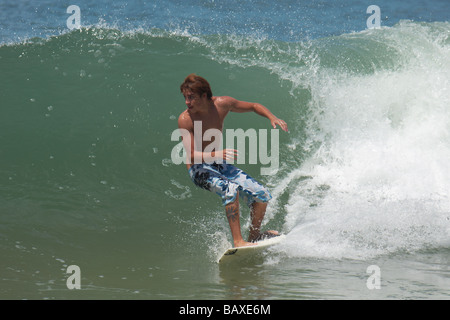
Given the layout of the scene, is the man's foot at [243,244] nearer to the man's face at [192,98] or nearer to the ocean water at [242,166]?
the ocean water at [242,166]

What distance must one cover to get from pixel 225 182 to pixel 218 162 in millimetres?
206

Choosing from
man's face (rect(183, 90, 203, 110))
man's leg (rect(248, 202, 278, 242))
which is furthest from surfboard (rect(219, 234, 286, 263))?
man's face (rect(183, 90, 203, 110))

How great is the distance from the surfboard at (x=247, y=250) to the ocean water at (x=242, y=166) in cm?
11

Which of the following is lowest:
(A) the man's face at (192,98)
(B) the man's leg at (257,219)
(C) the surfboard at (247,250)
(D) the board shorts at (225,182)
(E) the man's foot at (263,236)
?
(C) the surfboard at (247,250)

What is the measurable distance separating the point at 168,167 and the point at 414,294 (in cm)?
420

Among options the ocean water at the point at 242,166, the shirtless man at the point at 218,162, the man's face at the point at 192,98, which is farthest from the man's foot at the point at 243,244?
the man's face at the point at 192,98

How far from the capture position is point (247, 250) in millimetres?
4949

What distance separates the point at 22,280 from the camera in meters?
4.38

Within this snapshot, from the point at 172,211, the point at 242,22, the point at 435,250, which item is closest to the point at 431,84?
the point at 435,250

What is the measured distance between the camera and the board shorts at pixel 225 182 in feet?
16.1

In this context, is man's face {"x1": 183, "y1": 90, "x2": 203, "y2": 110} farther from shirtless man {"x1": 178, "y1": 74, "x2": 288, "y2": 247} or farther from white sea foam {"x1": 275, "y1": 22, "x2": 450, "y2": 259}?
white sea foam {"x1": 275, "y1": 22, "x2": 450, "y2": 259}

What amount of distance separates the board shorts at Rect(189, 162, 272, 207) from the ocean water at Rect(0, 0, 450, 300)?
62 centimetres

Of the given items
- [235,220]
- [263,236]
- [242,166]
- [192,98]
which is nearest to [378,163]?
[242,166]

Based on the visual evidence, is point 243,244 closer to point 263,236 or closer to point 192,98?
point 263,236
